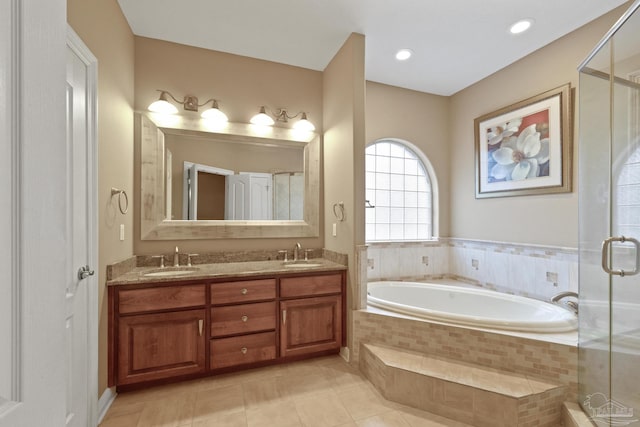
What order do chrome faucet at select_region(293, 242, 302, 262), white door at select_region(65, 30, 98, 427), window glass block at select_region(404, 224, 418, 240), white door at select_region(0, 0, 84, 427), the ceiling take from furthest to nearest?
window glass block at select_region(404, 224, 418, 240), chrome faucet at select_region(293, 242, 302, 262), the ceiling, white door at select_region(65, 30, 98, 427), white door at select_region(0, 0, 84, 427)

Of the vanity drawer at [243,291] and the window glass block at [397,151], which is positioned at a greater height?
the window glass block at [397,151]

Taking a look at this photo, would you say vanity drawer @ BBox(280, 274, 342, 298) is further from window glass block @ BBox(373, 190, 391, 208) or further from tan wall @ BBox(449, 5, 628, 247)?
tan wall @ BBox(449, 5, 628, 247)

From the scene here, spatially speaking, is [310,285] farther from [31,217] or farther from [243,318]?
[31,217]

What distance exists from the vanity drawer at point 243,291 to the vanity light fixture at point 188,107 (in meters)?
1.49

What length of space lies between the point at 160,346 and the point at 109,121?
5.14 ft

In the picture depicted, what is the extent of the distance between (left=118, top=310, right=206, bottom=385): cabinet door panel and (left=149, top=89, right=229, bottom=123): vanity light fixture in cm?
165

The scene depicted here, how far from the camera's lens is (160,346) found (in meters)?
1.94

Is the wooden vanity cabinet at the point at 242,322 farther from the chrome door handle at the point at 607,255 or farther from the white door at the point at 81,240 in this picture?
the chrome door handle at the point at 607,255

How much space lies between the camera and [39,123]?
0.53 meters

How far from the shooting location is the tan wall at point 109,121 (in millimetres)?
1652

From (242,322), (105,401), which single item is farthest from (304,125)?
(105,401)

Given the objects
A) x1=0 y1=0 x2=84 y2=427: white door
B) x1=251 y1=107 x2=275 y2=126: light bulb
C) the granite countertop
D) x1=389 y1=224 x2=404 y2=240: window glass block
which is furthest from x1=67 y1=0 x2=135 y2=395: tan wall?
x1=389 y1=224 x2=404 y2=240: window glass block

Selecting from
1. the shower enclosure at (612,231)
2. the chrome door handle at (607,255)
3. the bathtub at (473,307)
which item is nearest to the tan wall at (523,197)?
the bathtub at (473,307)

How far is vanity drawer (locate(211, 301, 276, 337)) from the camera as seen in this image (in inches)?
81.7
